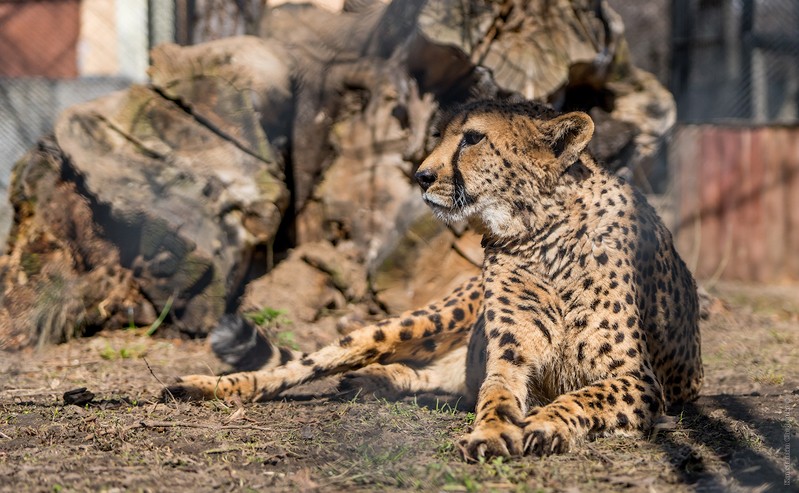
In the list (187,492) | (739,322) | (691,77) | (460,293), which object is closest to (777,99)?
(691,77)

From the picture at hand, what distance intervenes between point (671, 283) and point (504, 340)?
61cm

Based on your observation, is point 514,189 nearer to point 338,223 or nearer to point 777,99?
point 338,223

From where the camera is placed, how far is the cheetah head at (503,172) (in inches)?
103

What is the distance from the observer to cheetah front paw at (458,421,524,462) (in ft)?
6.64

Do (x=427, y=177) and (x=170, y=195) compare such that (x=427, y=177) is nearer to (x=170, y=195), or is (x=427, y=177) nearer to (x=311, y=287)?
(x=170, y=195)

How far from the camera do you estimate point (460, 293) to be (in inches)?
126

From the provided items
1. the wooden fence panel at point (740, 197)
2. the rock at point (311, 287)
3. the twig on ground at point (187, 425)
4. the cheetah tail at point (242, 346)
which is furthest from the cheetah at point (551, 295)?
the wooden fence panel at point (740, 197)

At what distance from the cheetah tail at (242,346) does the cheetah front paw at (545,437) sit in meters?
1.16

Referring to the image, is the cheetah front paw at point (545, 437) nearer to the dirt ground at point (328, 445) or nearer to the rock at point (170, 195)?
the dirt ground at point (328, 445)

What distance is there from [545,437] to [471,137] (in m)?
0.99

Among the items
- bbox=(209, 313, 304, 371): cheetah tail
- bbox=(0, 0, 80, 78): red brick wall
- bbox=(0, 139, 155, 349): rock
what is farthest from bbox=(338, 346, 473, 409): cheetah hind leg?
bbox=(0, 0, 80, 78): red brick wall

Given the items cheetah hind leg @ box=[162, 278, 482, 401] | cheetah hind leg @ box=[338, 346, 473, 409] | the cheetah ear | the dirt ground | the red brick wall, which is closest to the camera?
the dirt ground

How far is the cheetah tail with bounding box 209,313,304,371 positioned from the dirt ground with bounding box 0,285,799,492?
174 millimetres

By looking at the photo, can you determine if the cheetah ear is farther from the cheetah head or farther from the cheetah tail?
the cheetah tail
